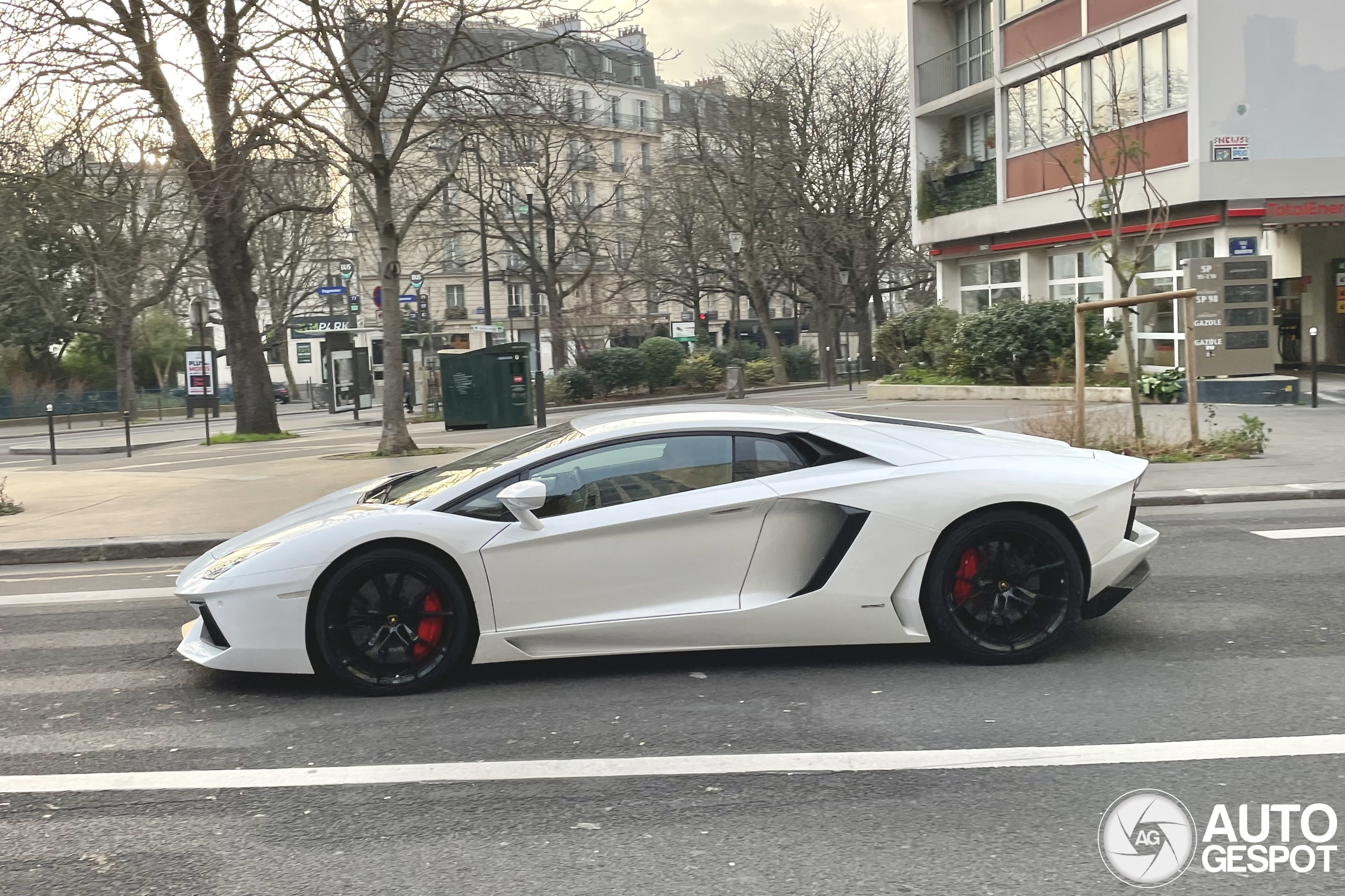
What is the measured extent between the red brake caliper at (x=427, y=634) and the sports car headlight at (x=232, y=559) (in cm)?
76

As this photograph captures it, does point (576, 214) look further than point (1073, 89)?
Yes

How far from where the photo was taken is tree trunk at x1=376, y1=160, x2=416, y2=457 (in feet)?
56.5

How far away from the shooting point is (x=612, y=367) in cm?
3425

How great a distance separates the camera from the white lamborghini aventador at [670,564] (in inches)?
197

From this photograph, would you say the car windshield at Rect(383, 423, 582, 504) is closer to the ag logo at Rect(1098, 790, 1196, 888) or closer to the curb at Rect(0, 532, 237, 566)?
the ag logo at Rect(1098, 790, 1196, 888)

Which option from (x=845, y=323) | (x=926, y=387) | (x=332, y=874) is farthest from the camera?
(x=845, y=323)

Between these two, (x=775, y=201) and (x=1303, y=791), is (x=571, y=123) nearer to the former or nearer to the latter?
(x=1303, y=791)

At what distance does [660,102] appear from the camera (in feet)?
283

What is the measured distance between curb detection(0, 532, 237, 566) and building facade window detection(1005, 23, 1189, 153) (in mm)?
15607

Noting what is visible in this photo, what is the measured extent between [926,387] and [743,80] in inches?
785

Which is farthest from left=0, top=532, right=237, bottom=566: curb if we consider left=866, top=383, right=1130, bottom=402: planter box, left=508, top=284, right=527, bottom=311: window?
left=508, top=284, right=527, bottom=311: window

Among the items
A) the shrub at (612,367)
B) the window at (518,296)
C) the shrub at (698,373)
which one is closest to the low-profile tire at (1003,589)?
the shrub at (612,367)

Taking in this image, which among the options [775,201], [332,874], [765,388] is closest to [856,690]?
[332,874]

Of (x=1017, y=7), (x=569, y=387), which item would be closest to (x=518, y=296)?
(x=569, y=387)
